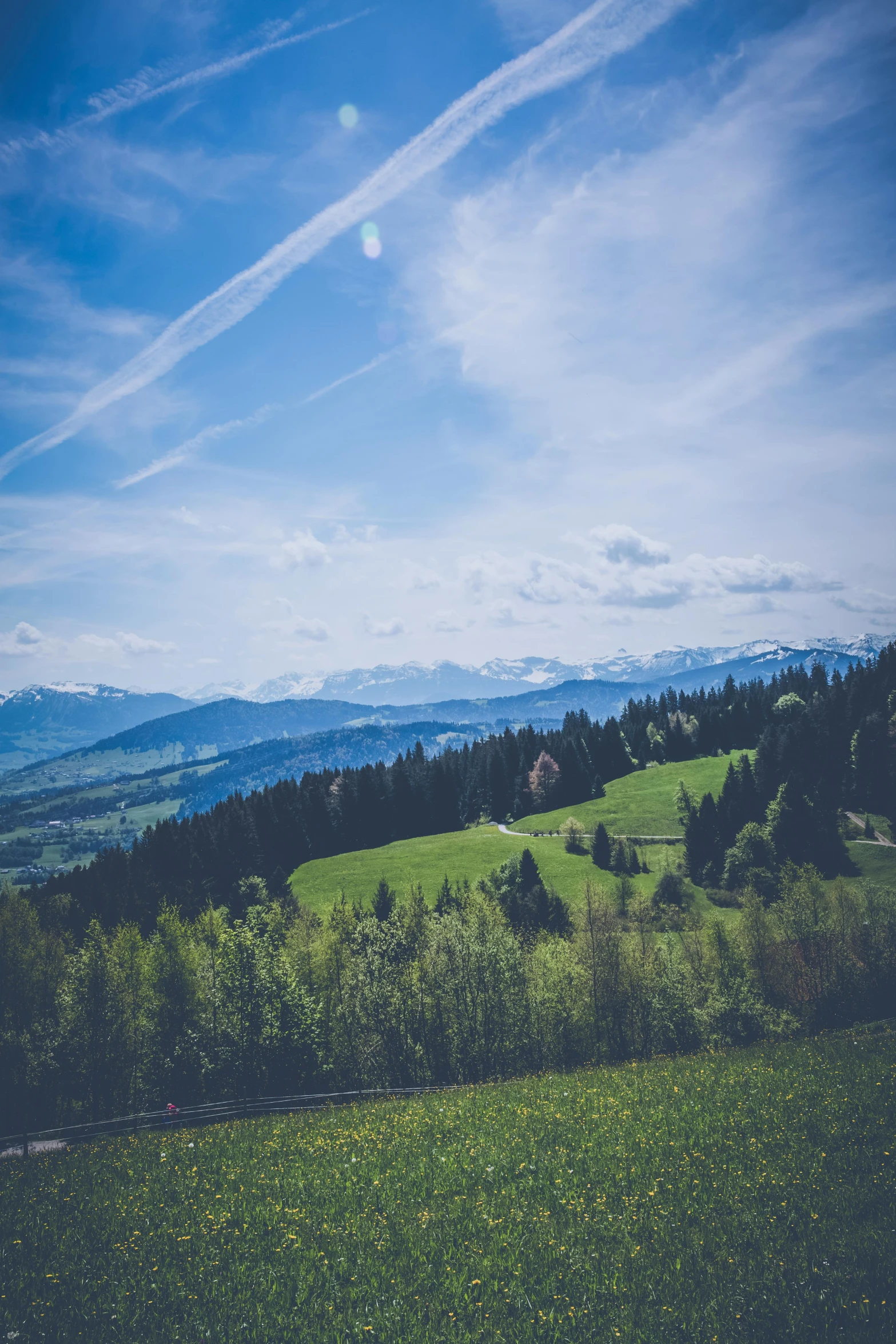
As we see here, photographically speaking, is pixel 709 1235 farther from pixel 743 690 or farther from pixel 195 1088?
pixel 743 690

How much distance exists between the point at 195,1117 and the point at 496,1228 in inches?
952

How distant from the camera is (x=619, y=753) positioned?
151500 mm

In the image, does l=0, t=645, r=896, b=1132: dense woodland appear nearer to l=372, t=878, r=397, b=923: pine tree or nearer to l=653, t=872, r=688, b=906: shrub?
l=372, t=878, r=397, b=923: pine tree

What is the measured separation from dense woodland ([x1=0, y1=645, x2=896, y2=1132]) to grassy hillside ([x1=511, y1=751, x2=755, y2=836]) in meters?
16.1

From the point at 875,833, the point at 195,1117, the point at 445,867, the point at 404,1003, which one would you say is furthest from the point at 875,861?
the point at 195,1117

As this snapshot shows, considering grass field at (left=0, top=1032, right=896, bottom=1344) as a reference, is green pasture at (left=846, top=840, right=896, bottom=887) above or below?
below

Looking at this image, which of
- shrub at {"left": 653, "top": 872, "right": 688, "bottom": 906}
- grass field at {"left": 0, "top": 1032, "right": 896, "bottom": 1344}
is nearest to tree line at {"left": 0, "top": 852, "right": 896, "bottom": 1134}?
shrub at {"left": 653, "top": 872, "right": 688, "bottom": 906}

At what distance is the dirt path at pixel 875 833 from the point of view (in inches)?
3596

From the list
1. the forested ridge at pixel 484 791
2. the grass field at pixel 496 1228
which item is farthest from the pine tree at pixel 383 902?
the grass field at pixel 496 1228

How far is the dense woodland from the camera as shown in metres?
43.9

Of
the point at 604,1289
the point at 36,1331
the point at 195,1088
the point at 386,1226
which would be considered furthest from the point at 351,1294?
the point at 195,1088

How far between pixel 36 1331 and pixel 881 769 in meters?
121

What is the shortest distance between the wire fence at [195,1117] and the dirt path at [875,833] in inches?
Result: 3478

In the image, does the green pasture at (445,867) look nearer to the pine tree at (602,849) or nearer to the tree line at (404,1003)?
the pine tree at (602,849)
